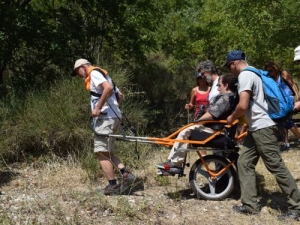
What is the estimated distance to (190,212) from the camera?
17.8ft

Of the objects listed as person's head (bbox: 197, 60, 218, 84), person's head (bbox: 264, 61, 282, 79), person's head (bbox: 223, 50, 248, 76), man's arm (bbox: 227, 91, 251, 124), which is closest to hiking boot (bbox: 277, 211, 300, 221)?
man's arm (bbox: 227, 91, 251, 124)

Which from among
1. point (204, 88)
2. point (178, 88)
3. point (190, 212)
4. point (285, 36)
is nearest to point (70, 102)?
point (204, 88)

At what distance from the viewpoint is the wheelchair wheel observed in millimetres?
5766

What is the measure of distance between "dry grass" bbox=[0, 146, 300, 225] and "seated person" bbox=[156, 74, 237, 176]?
0.44 m

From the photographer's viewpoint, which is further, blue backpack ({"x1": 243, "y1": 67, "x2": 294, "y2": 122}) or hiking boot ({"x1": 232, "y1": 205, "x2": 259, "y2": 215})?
hiking boot ({"x1": 232, "y1": 205, "x2": 259, "y2": 215})

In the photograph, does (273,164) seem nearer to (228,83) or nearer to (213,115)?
(213,115)

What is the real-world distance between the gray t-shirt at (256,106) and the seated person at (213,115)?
406 millimetres

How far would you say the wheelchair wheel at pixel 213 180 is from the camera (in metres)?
5.77

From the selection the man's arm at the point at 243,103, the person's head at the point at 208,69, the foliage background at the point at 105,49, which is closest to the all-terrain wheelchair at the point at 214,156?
the man's arm at the point at 243,103

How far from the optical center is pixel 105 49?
1152 centimetres

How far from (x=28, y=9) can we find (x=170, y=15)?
687 centimetres

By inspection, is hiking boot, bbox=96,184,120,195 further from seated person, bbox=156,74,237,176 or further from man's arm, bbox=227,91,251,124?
man's arm, bbox=227,91,251,124

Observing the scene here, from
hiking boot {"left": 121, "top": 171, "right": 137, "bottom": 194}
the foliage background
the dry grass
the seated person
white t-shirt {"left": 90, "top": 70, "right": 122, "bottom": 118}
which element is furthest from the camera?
the foliage background

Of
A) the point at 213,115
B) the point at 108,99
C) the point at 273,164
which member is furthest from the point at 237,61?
the point at 108,99
